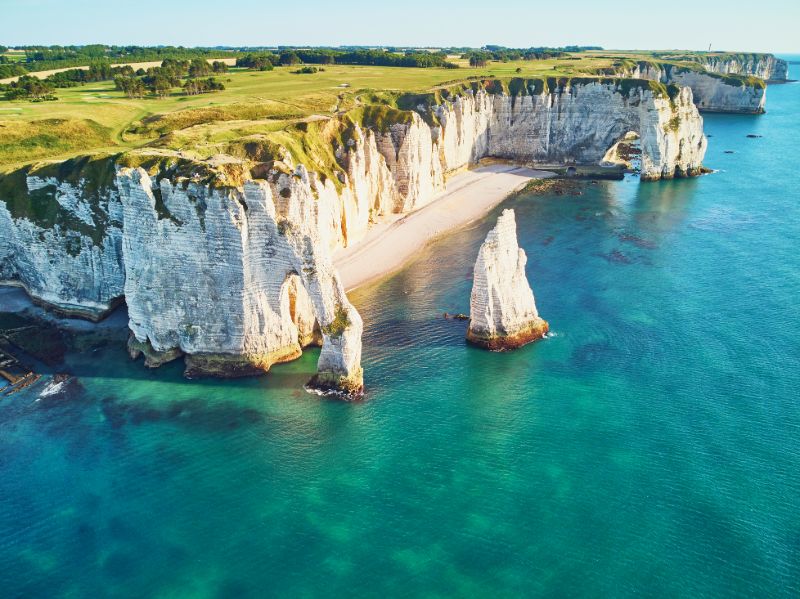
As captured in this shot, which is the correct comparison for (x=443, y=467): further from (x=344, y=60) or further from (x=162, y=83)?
(x=344, y=60)

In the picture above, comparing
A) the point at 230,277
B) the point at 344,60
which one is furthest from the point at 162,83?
the point at 344,60

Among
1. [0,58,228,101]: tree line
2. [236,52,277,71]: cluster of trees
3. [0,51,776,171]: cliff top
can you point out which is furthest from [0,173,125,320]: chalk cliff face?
[236,52,277,71]: cluster of trees

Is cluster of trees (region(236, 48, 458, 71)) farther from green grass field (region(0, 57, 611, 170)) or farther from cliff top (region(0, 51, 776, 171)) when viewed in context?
green grass field (region(0, 57, 611, 170))

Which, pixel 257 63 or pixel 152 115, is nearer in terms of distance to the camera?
pixel 152 115

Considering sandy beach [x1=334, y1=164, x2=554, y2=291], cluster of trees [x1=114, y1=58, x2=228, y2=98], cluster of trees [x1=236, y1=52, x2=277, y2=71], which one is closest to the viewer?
sandy beach [x1=334, y1=164, x2=554, y2=291]

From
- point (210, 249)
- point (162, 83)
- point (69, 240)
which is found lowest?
point (69, 240)

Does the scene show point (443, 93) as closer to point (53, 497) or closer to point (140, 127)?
point (140, 127)

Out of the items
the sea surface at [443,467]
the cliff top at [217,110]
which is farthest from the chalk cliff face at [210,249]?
the cliff top at [217,110]
